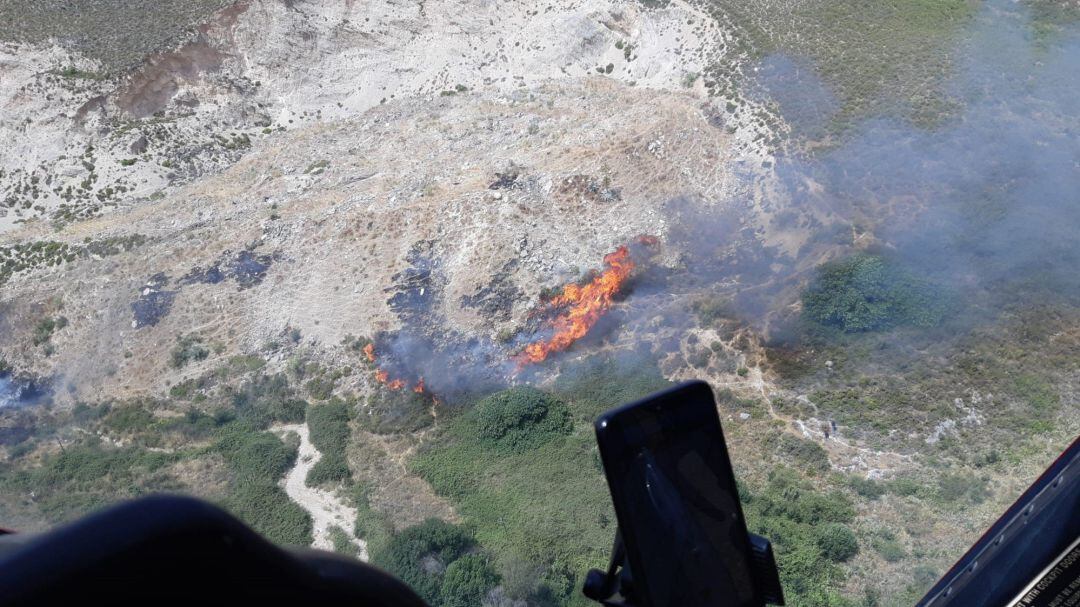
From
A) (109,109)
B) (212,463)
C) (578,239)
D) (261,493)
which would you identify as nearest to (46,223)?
(109,109)

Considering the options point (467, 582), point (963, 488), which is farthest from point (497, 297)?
point (963, 488)

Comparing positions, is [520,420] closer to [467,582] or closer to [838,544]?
[467,582]

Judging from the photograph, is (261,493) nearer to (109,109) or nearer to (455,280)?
(455,280)

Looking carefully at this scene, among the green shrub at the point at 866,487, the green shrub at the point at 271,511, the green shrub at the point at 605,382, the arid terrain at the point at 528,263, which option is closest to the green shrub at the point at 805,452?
the arid terrain at the point at 528,263

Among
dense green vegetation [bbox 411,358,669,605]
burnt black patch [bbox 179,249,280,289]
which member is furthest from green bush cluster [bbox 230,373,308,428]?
dense green vegetation [bbox 411,358,669,605]

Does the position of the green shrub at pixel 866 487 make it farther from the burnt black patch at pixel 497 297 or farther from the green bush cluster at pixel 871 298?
the burnt black patch at pixel 497 297

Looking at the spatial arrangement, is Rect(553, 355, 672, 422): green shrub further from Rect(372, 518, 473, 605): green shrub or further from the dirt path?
the dirt path
